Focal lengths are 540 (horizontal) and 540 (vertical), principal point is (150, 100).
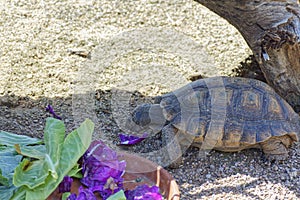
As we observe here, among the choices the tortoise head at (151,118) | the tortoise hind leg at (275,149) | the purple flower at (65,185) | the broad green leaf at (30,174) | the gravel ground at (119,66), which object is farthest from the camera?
the tortoise head at (151,118)

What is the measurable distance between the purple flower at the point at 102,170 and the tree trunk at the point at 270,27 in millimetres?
1528

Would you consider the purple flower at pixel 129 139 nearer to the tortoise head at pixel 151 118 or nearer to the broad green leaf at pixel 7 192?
the tortoise head at pixel 151 118

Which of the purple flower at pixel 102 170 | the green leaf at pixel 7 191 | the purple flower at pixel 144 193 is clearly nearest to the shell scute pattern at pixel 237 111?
the purple flower at pixel 102 170

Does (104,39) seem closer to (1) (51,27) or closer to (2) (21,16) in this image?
(1) (51,27)

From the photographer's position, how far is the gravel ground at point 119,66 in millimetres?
3520

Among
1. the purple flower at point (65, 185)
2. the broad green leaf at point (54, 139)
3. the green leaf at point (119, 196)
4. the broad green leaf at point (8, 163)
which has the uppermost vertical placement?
the broad green leaf at point (54, 139)

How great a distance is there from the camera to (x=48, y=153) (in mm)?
2629

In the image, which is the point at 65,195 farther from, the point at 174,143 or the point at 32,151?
the point at 174,143

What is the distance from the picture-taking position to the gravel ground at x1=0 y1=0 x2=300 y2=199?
3520 mm

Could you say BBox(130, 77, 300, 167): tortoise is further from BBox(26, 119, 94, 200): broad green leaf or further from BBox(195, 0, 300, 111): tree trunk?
BBox(26, 119, 94, 200): broad green leaf

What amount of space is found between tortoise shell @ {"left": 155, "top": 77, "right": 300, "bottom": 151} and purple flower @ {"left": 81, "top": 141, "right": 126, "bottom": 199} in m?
0.94

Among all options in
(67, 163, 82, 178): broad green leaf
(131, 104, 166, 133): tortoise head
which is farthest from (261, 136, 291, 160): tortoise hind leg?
(67, 163, 82, 178): broad green leaf

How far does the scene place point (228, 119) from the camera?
362 cm

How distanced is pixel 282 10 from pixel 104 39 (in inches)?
76.0
